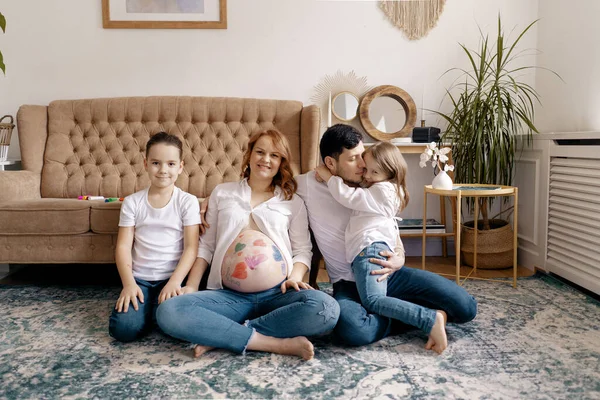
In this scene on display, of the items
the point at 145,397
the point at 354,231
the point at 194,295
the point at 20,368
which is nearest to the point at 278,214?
the point at 354,231

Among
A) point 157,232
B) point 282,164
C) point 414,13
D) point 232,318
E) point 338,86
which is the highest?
point 414,13

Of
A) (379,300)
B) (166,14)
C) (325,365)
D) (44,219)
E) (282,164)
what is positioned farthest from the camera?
(166,14)

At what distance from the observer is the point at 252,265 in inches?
73.6

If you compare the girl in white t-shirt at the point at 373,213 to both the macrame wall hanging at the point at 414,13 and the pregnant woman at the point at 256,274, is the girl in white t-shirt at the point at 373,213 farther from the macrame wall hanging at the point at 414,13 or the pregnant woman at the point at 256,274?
the macrame wall hanging at the point at 414,13

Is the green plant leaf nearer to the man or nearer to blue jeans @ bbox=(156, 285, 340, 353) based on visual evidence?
the man

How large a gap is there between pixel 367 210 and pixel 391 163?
201mm

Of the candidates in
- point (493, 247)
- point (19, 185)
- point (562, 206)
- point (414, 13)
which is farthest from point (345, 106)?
point (19, 185)

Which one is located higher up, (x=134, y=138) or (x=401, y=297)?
(x=134, y=138)

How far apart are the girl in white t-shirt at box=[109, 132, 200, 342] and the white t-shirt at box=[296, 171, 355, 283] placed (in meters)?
0.46

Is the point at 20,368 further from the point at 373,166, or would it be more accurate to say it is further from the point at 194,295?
the point at 373,166

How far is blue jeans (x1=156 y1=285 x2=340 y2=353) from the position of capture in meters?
1.72

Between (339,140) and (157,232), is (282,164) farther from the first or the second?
(157,232)

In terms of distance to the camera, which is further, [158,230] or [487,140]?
[487,140]

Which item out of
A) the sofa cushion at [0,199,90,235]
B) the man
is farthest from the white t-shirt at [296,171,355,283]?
the sofa cushion at [0,199,90,235]
